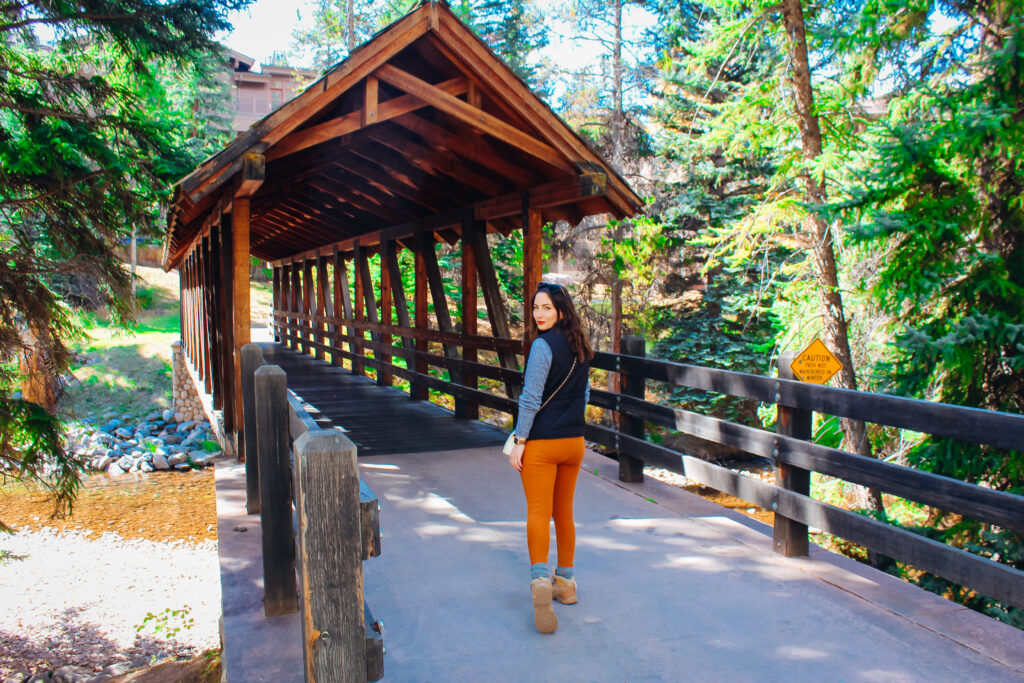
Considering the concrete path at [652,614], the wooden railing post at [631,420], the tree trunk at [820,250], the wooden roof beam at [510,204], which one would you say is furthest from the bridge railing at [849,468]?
the tree trunk at [820,250]

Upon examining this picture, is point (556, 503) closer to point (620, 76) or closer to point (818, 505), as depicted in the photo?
point (818, 505)

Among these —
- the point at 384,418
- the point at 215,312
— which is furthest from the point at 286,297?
the point at 384,418

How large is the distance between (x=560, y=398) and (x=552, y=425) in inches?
5.0

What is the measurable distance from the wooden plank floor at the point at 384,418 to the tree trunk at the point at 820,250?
18.0ft

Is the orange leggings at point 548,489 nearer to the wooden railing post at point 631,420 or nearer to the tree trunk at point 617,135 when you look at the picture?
the wooden railing post at point 631,420

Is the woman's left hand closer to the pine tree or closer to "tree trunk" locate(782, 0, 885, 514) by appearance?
the pine tree

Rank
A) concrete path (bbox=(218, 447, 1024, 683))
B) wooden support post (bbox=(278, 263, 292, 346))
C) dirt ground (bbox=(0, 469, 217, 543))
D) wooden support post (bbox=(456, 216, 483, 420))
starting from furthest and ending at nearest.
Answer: wooden support post (bbox=(278, 263, 292, 346))
dirt ground (bbox=(0, 469, 217, 543))
wooden support post (bbox=(456, 216, 483, 420))
concrete path (bbox=(218, 447, 1024, 683))

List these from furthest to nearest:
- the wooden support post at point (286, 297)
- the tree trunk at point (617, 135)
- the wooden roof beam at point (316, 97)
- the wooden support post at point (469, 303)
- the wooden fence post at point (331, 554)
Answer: the wooden support post at point (286, 297) < the tree trunk at point (617, 135) < the wooden support post at point (469, 303) < the wooden roof beam at point (316, 97) < the wooden fence post at point (331, 554)

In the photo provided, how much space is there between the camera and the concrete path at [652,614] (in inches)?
112

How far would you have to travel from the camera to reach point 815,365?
197 inches

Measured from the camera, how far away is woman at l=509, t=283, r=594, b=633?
3303mm

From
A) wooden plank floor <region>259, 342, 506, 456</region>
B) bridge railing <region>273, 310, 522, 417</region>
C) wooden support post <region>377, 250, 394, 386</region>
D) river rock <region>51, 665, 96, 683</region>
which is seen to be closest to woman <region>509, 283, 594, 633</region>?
wooden plank floor <region>259, 342, 506, 456</region>

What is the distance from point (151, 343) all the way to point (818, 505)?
86.1 feet

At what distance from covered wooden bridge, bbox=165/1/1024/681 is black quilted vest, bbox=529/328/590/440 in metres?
0.84
